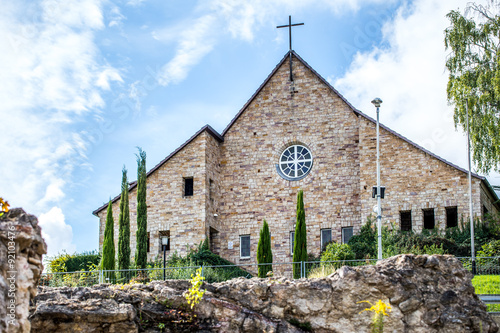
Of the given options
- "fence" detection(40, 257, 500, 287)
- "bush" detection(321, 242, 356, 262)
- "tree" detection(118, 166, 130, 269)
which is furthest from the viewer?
"tree" detection(118, 166, 130, 269)

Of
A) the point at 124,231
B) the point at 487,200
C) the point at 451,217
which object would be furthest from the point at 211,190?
the point at 487,200

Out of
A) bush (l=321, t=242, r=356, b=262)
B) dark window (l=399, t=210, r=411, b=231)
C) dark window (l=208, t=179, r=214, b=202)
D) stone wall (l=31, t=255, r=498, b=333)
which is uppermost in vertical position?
dark window (l=208, t=179, r=214, b=202)

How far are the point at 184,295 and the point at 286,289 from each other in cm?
276

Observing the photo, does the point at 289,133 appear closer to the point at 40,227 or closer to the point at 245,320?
the point at 245,320

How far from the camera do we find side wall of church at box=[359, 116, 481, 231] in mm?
31953

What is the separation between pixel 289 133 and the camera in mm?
35500

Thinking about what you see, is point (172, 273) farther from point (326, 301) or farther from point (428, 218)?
point (428, 218)

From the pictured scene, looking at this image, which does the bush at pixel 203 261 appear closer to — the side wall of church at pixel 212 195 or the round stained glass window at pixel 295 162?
the side wall of church at pixel 212 195

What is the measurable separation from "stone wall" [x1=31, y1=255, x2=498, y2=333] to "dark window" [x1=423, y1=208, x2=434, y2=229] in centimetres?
1225

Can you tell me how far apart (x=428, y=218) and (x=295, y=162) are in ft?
21.5

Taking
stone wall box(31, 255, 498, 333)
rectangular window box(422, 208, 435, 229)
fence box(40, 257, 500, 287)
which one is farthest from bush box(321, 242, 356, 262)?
stone wall box(31, 255, 498, 333)

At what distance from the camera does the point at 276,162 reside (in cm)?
3525

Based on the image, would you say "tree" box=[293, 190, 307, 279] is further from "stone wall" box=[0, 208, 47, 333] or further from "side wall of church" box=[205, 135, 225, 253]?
"stone wall" box=[0, 208, 47, 333]

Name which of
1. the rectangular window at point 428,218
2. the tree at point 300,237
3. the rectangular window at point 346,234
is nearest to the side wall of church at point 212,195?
the tree at point 300,237
